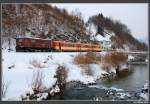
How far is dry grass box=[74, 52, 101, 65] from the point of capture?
315 inches

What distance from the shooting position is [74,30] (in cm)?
806

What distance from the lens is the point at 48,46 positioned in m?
8.02

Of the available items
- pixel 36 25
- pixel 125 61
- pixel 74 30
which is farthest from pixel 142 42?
pixel 36 25

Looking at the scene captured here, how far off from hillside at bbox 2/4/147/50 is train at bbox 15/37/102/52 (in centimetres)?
6

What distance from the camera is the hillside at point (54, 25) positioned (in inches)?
312

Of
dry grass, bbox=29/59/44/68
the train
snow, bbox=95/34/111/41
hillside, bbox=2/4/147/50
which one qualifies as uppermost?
hillside, bbox=2/4/147/50

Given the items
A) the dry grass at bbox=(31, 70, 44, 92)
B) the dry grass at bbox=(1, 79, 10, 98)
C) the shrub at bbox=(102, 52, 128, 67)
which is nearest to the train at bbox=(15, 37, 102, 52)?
the shrub at bbox=(102, 52, 128, 67)

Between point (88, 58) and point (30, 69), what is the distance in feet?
2.91

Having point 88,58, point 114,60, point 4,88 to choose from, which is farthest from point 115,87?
point 4,88

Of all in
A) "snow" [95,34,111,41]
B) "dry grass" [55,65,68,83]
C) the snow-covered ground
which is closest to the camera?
the snow-covered ground

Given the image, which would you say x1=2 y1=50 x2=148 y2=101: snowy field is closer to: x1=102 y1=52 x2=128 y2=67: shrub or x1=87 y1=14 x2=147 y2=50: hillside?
x1=102 y1=52 x2=128 y2=67: shrub

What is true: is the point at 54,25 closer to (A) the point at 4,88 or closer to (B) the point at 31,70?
(B) the point at 31,70

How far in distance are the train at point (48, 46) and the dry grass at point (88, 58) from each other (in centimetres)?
7

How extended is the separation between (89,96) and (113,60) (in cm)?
67
